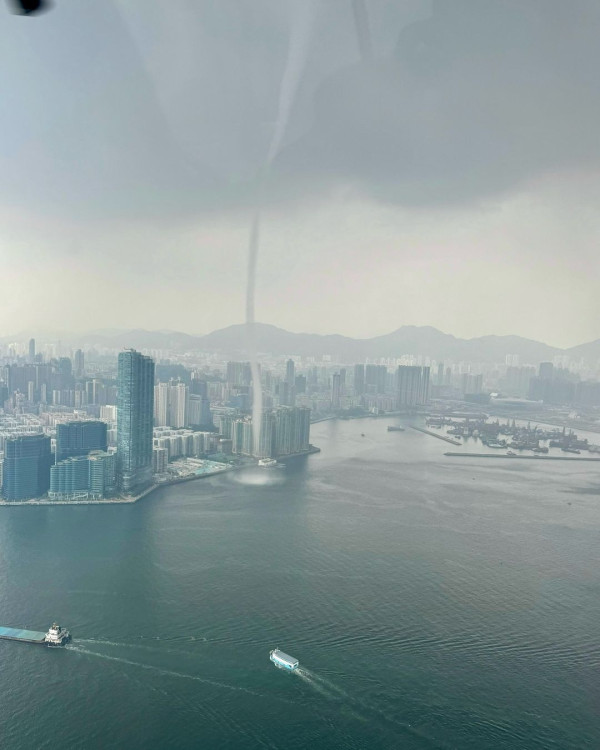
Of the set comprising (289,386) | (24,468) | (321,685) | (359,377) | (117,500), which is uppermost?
(359,377)

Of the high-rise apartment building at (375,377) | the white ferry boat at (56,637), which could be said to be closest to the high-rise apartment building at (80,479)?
the white ferry boat at (56,637)

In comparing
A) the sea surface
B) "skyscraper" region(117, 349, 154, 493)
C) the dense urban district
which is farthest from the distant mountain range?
the sea surface

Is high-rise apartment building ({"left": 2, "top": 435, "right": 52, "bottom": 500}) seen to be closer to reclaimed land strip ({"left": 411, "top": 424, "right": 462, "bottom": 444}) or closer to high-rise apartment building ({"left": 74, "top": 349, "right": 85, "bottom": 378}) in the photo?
high-rise apartment building ({"left": 74, "top": 349, "right": 85, "bottom": 378})

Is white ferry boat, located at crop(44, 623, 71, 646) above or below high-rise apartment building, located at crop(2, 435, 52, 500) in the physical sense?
below

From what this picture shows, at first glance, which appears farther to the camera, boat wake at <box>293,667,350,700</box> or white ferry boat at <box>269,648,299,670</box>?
white ferry boat at <box>269,648,299,670</box>

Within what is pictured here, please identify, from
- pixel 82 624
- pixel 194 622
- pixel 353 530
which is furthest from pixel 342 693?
pixel 353 530

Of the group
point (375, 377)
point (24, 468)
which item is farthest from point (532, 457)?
point (375, 377)

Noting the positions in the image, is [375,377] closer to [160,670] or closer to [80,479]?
[80,479]
